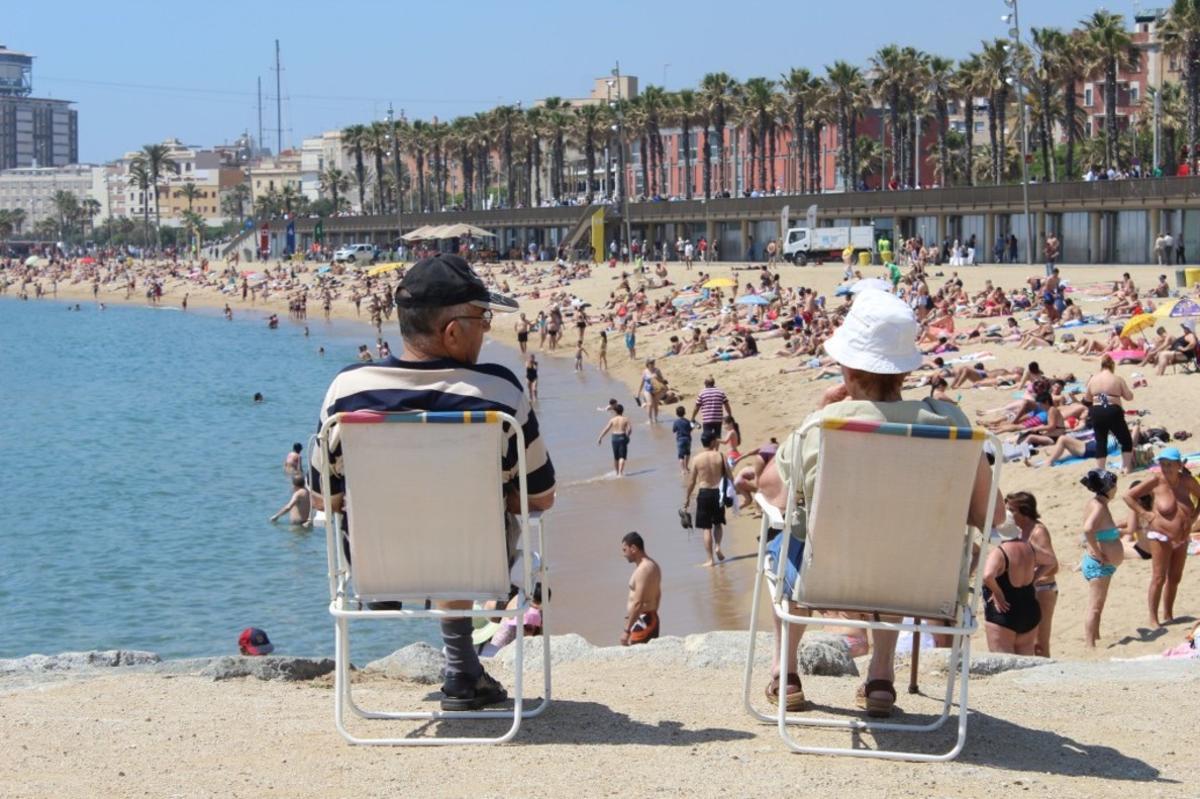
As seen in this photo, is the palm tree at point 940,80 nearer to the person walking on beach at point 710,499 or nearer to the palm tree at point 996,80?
the palm tree at point 996,80

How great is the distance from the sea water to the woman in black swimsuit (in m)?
4.99

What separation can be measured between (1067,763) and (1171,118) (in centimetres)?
7256

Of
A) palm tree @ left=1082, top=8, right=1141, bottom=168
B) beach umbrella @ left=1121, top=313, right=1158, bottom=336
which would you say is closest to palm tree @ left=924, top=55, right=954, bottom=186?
palm tree @ left=1082, top=8, right=1141, bottom=168

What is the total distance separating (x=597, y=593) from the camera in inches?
570

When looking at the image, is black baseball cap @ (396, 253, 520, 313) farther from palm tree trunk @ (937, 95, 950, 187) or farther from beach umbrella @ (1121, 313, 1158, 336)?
palm tree trunk @ (937, 95, 950, 187)

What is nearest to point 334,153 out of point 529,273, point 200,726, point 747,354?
point 529,273

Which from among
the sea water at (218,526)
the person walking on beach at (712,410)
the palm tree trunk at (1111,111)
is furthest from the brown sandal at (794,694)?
the palm tree trunk at (1111,111)

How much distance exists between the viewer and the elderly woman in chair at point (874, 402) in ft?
14.7

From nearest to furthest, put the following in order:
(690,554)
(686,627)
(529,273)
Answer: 1. (686,627)
2. (690,554)
3. (529,273)

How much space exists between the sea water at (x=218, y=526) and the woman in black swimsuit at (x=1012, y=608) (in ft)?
16.4

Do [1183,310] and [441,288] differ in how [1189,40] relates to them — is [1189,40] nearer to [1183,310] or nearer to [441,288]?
[1183,310]

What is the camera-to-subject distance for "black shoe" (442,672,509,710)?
486 centimetres

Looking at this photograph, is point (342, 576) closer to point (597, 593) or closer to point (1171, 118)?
point (597, 593)

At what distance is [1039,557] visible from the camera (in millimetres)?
8797
